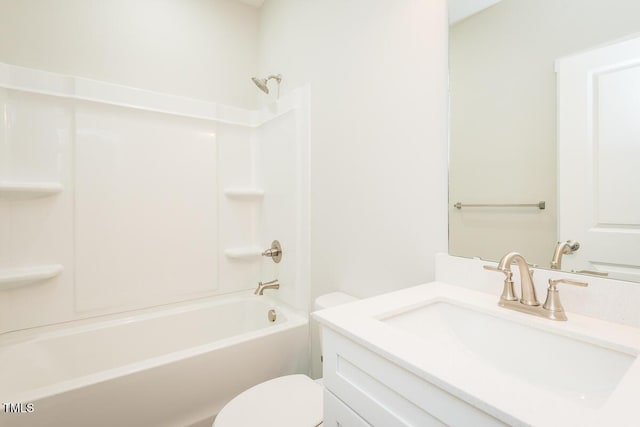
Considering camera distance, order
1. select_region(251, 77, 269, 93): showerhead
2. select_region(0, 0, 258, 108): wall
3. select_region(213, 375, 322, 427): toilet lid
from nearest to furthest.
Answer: select_region(213, 375, 322, 427): toilet lid → select_region(0, 0, 258, 108): wall → select_region(251, 77, 269, 93): showerhead

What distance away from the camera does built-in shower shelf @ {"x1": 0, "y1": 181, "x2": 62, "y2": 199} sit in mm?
1476

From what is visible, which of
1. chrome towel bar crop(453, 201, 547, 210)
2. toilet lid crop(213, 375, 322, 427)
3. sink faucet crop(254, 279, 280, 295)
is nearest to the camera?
Answer: chrome towel bar crop(453, 201, 547, 210)

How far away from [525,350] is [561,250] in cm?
31

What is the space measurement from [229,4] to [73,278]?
7.00ft

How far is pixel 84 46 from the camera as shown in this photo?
1735mm

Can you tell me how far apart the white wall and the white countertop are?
1.17 ft

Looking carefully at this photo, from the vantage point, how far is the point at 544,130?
0.88 meters

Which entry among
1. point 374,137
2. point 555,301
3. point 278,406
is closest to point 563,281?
point 555,301

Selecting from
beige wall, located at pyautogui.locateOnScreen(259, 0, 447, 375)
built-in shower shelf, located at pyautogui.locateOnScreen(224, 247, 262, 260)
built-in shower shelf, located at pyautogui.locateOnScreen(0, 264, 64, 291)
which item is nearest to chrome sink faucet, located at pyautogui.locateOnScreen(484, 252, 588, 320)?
beige wall, located at pyautogui.locateOnScreen(259, 0, 447, 375)

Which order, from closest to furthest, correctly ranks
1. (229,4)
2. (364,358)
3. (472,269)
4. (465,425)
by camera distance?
(465,425)
(364,358)
(472,269)
(229,4)

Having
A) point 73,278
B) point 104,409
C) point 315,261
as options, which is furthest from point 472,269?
point 73,278

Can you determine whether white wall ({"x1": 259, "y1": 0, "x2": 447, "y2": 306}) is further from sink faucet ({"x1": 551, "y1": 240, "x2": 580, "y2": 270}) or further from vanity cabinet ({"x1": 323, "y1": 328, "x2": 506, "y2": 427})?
vanity cabinet ({"x1": 323, "y1": 328, "x2": 506, "y2": 427})

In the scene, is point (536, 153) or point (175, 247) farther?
point (175, 247)

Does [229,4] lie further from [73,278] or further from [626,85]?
[626,85]
